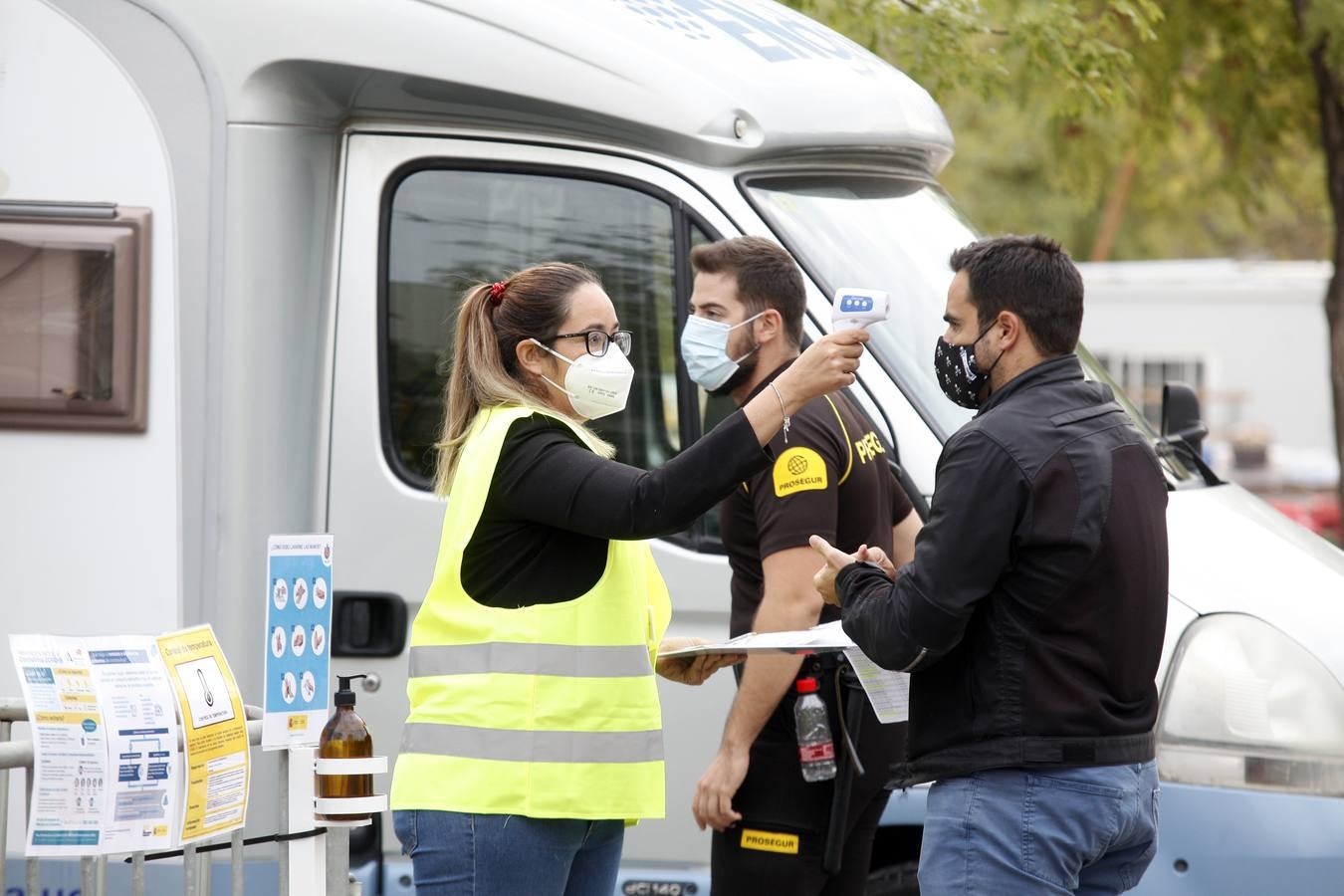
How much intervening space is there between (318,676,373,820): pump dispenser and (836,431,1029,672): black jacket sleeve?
3.10 feet

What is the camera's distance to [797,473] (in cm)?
351

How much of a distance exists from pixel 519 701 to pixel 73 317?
1836mm

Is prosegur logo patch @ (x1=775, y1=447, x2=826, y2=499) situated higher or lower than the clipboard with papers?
higher

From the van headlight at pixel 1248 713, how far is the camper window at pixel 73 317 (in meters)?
2.50

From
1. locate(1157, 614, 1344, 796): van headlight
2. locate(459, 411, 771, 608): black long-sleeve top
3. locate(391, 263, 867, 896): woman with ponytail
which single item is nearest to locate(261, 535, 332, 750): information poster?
locate(391, 263, 867, 896): woman with ponytail

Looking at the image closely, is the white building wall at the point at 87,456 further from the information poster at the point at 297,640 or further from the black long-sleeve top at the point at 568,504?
the black long-sleeve top at the point at 568,504

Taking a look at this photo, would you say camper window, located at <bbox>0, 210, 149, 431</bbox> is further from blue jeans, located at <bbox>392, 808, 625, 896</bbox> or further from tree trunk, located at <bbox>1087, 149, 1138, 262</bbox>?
tree trunk, located at <bbox>1087, 149, 1138, 262</bbox>

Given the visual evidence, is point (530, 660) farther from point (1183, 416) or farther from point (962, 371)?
point (1183, 416)

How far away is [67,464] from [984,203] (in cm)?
2239

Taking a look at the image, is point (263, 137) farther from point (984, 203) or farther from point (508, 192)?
point (984, 203)

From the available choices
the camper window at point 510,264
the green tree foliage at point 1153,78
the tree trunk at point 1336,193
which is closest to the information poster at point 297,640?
the camper window at point 510,264

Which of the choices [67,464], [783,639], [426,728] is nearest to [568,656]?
[426,728]

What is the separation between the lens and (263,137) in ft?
13.3

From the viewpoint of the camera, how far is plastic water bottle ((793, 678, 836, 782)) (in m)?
3.53
